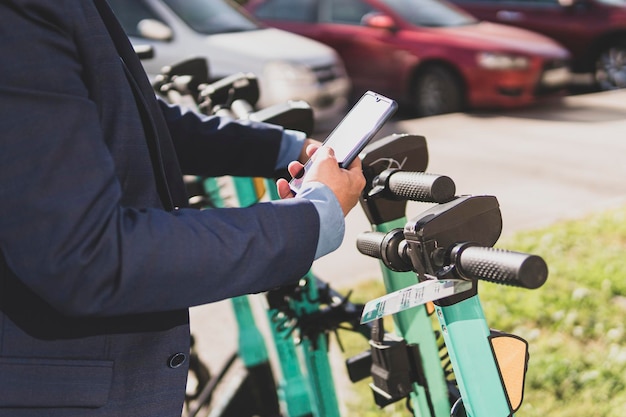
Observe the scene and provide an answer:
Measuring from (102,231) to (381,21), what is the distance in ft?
26.1

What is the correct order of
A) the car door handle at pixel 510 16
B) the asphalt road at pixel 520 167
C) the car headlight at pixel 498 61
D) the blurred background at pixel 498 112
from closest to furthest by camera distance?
1. the blurred background at pixel 498 112
2. the asphalt road at pixel 520 167
3. the car headlight at pixel 498 61
4. the car door handle at pixel 510 16

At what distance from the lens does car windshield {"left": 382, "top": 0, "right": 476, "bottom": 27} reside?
8.92 m

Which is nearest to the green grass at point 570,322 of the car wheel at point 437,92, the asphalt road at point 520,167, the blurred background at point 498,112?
the blurred background at point 498,112

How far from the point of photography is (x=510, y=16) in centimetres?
1025

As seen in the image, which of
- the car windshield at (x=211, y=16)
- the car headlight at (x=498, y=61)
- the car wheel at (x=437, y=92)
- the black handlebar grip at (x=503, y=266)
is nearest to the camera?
the black handlebar grip at (x=503, y=266)

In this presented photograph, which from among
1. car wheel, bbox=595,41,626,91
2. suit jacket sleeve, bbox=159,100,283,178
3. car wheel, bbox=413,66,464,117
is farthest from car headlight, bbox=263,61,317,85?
suit jacket sleeve, bbox=159,100,283,178

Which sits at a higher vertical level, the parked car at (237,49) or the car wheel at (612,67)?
the parked car at (237,49)

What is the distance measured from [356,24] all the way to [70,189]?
822cm

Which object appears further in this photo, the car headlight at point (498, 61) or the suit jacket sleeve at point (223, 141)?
the car headlight at point (498, 61)

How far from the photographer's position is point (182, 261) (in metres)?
1.20

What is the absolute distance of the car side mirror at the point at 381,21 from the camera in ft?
28.7

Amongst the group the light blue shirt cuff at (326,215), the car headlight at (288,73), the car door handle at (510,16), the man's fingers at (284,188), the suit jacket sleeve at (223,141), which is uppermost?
the light blue shirt cuff at (326,215)

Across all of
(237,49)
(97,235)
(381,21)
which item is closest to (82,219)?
(97,235)

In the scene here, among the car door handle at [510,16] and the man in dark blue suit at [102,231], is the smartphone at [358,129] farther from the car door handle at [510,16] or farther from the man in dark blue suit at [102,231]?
the car door handle at [510,16]
